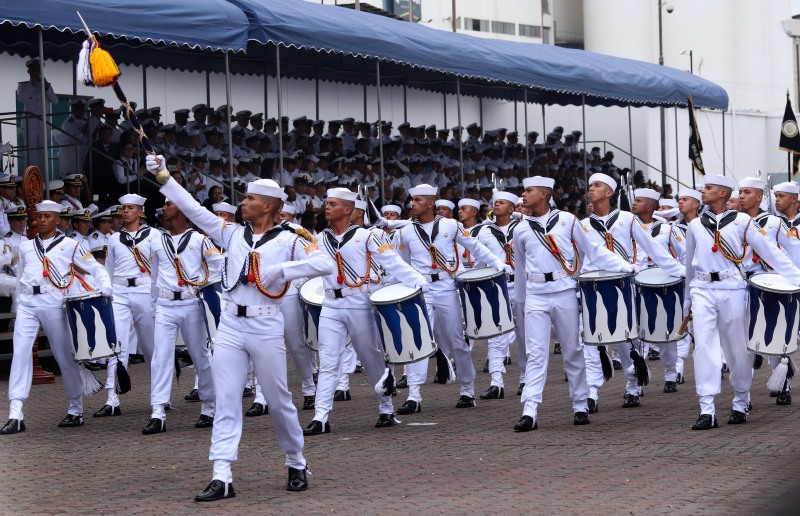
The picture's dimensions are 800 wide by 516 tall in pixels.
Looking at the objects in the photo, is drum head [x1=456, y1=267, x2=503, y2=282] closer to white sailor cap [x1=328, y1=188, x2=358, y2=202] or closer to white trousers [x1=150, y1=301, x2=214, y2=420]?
white sailor cap [x1=328, y1=188, x2=358, y2=202]

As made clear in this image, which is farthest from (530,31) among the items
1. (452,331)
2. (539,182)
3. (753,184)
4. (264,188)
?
(264,188)

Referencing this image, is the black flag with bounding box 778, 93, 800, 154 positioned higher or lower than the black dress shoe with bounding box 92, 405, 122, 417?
higher

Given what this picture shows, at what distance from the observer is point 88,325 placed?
1205 centimetres

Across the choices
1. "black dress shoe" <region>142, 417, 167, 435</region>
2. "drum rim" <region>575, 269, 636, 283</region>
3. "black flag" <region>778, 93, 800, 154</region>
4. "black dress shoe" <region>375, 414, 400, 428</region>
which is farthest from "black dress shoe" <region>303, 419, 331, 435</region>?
"black flag" <region>778, 93, 800, 154</region>

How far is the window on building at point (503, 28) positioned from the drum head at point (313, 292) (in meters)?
39.0

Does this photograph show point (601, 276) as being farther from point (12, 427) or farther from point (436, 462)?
point (12, 427)

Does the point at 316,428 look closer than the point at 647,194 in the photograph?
Yes

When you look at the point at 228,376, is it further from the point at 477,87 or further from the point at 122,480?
the point at 477,87

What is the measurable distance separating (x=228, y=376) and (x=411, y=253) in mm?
5737

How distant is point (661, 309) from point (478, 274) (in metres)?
1.93

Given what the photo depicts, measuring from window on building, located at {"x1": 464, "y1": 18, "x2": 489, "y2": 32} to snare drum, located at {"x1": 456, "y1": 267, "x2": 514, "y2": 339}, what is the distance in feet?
119

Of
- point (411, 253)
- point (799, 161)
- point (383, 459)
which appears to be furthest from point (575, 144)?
point (383, 459)

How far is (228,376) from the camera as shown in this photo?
839 cm

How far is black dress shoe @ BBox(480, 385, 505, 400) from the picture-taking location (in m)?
13.8
